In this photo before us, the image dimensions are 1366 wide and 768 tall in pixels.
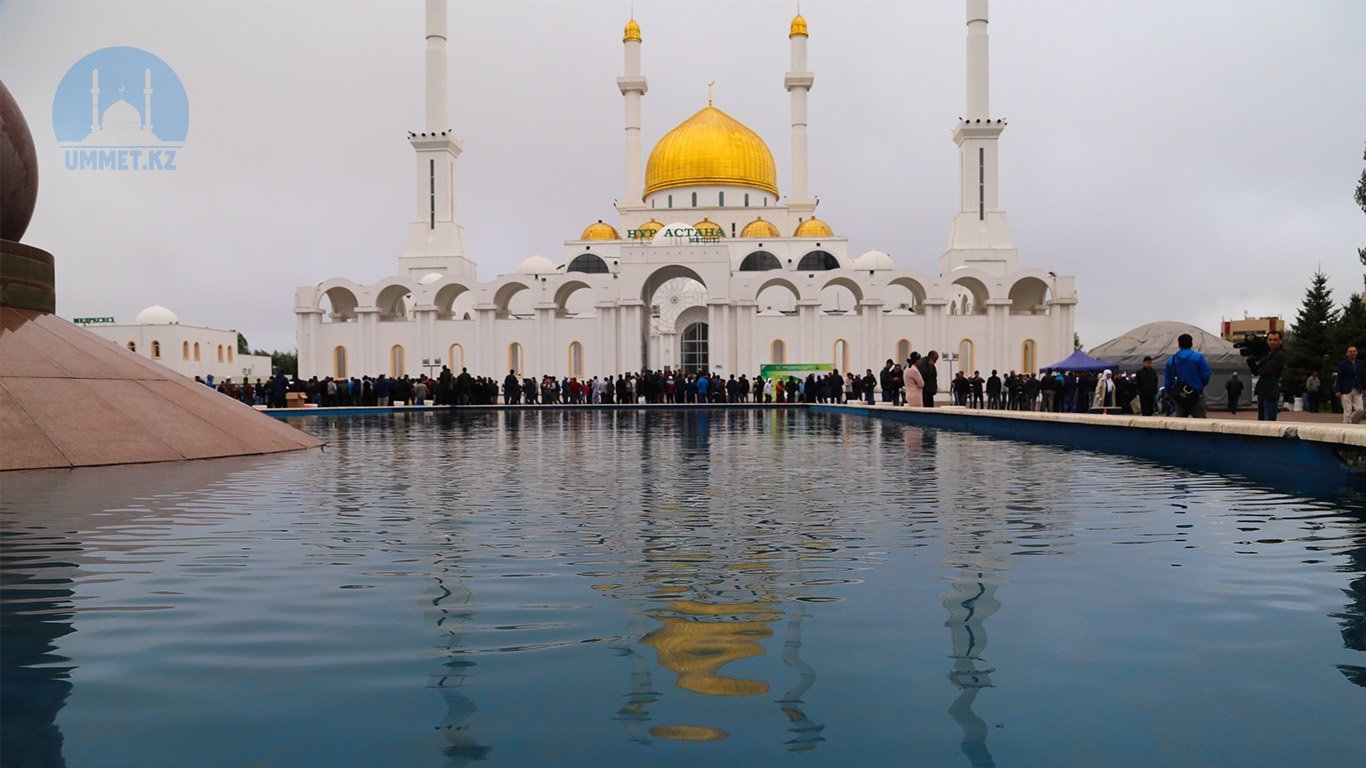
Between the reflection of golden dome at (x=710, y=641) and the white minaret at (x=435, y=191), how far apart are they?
138ft

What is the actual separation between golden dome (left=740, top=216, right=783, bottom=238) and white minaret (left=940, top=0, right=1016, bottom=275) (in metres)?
8.18

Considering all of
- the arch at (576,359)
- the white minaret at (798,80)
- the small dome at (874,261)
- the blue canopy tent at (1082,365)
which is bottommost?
the blue canopy tent at (1082,365)

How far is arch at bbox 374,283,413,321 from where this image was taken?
41.1m

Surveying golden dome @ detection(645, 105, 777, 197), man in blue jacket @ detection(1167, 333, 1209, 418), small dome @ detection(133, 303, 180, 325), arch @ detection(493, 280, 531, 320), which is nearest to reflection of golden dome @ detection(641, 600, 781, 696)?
man in blue jacket @ detection(1167, 333, 1209, 418)

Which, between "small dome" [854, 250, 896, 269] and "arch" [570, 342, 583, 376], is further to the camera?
"small dome" [854, 250, 896, 269]

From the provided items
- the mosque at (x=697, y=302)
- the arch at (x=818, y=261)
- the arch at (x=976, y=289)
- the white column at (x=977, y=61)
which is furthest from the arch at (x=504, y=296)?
the white column at (x=977, y=61)

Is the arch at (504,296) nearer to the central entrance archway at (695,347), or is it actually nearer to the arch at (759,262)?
the central entrance archway at (695,347)

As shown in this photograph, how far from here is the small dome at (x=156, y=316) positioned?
53.2 meters

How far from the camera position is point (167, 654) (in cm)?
283

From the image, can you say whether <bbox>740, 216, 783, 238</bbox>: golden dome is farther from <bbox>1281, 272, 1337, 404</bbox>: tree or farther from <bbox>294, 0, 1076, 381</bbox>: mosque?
<bbox>1281, 272, 1337, 404</bbox>: tree

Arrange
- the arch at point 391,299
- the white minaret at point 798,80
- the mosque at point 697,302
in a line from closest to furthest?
the mosque at point 697,302 < the arch at point 391,299 < the white minaret at point 798,80

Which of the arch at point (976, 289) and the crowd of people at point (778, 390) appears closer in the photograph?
the crowd of people at point (778, 390)

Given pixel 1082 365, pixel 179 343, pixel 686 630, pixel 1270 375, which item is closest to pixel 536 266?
pixel 179 343

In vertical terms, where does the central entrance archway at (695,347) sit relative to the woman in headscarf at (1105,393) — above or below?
above
